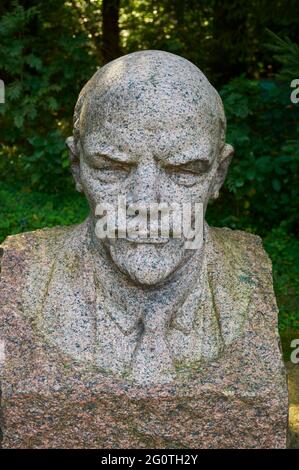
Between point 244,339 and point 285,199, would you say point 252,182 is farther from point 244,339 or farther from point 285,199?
point 244,339

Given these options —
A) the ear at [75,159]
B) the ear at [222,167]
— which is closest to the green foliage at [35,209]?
the ear at [75,159]

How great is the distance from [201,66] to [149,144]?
371 centimetres

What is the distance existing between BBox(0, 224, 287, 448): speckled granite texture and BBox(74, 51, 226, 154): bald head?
615 millimetres

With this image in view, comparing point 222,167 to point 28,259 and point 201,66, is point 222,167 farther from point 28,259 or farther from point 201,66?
point 201,66

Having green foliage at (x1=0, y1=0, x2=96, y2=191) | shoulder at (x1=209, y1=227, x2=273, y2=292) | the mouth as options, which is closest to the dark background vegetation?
green foliage at (x1=0, y1=0, x2=96, y2=191)

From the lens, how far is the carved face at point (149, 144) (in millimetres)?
2490

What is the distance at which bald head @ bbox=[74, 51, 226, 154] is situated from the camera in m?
2.48

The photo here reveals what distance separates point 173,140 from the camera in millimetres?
2500

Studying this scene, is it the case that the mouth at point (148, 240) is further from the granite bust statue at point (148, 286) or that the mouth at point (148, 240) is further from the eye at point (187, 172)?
the eye at point (187, 172)

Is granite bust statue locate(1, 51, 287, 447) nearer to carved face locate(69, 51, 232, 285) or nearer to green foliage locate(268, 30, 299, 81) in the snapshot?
carved face locate(69, 51, 232, 285)

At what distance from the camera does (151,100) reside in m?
2.48

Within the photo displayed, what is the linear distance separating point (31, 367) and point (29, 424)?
0.21 m

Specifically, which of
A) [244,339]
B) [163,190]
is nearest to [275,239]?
[244,339]

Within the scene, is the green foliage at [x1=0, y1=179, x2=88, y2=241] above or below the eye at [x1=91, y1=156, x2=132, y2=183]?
below
